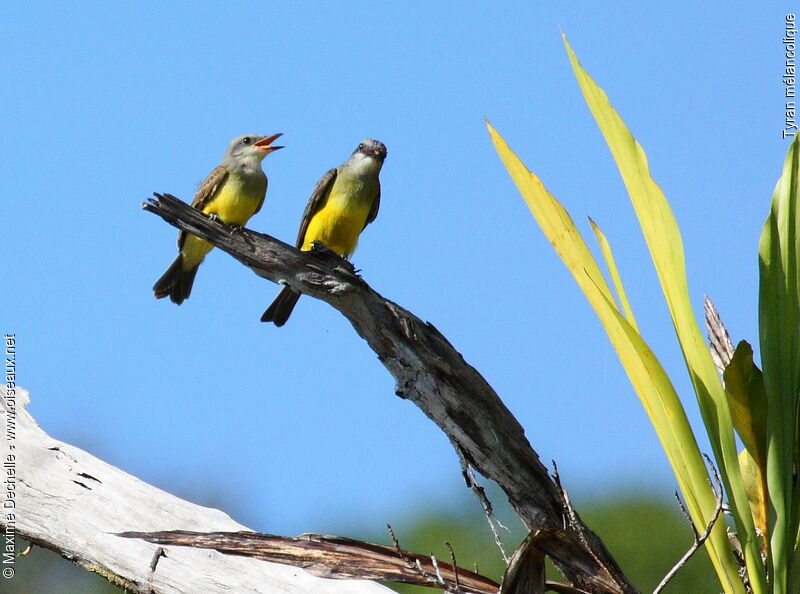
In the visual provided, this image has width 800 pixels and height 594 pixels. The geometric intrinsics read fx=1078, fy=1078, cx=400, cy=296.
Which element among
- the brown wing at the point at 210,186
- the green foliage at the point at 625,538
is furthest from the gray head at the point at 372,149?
the green foliage at the point at 625,538

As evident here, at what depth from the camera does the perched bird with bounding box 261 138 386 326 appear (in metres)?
7.81

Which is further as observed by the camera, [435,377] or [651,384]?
[435,377]

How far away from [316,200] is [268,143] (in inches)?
36.7

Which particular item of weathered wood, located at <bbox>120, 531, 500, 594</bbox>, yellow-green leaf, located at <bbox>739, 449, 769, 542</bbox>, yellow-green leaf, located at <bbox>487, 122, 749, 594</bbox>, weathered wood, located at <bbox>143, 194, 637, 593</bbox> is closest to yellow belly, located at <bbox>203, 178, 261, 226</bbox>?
weathered wood, located at <bbox>143, 194, 637, 593</bbox>

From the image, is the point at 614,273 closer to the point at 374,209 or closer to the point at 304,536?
the point at 304,536

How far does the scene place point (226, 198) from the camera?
A: 8.21m

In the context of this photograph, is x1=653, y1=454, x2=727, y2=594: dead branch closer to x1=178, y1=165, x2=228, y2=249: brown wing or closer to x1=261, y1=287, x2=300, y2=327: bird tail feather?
x1=261, y1=287, x2=300, y2=327: bird tail feather

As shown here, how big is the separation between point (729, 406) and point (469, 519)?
19.9 m

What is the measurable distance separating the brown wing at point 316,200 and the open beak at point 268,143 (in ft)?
2.21

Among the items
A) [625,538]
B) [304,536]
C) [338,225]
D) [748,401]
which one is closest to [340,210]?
[338,225]

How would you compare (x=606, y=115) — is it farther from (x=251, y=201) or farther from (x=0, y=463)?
(x=251, y=201)

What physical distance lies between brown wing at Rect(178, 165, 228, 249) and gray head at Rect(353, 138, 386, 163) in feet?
3.42

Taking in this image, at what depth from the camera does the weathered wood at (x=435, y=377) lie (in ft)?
12.9

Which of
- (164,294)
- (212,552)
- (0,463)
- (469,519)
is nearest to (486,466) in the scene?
(212,552)
